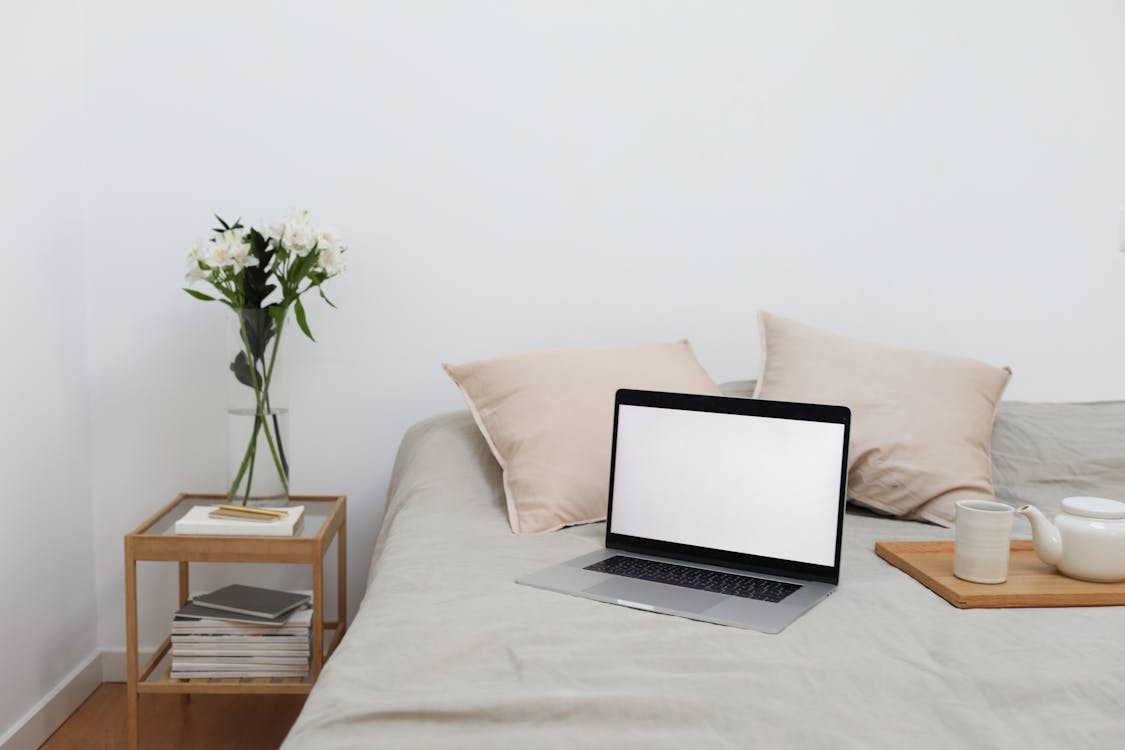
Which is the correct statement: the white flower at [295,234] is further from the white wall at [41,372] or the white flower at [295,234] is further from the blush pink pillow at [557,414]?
the white wall at [41,372]

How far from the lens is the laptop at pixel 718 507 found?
1287 mm

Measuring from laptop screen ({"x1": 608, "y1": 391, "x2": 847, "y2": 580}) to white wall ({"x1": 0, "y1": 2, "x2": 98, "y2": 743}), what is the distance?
47.0 inches

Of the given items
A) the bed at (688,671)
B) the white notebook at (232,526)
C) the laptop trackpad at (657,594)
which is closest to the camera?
the bed at (688,671)

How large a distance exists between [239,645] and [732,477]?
1.01 meters

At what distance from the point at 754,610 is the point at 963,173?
60.5 inches

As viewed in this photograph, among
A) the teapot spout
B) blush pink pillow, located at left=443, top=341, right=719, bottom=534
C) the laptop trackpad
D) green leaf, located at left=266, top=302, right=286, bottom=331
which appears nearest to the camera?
the laptop trackpad

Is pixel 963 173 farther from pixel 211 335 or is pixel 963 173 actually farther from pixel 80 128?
pixel 80 128

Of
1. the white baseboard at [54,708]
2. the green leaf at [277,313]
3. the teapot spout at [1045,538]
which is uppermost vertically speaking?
the green leaf at [277,313]

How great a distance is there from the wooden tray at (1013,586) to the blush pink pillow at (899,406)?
0.28m

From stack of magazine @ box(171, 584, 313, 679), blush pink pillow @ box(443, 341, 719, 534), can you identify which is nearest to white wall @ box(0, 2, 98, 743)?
stack of magazine @ box(171, 584, 313, 679)

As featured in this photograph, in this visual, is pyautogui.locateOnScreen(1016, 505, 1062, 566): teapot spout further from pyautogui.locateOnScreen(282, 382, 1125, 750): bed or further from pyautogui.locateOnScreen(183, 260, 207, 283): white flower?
pyautogui.locateOnScreen(183, 260, 207, 283): white flower

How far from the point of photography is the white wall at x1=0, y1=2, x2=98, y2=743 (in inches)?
70.7

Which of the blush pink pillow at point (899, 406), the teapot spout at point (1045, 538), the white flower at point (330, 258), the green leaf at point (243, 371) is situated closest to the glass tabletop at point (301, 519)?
the green leaf at point (243, 371)

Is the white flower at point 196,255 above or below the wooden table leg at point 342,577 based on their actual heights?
above
